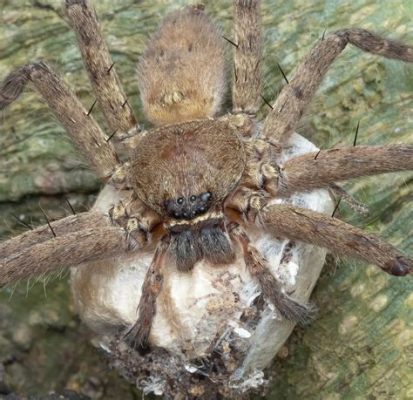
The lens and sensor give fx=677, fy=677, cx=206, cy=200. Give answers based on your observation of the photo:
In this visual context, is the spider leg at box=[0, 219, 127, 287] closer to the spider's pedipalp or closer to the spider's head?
the spider's head

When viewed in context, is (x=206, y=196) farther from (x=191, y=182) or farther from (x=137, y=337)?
(x=137, y=337)

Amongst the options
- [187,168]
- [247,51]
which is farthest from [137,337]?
[247,51]

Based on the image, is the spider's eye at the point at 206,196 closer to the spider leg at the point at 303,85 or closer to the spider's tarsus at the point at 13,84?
the spider leg at the point at 303,85

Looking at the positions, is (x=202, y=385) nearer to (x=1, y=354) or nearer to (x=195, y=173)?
(x=195, y=173)

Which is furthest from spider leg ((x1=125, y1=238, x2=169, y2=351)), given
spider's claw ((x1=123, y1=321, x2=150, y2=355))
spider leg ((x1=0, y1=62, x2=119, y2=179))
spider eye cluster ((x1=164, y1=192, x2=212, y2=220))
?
spider leg ((x1=0, y1=62, x2=119, y2=179))

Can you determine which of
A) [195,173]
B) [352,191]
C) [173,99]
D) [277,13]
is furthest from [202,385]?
[277,13]

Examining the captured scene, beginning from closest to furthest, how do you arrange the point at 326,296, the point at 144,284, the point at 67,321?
the point at 144,284 → the point at 326,296 → the point at 67,321

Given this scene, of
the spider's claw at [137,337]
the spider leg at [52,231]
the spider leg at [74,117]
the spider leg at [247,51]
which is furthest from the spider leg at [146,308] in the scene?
the spider leg at [247,51]
